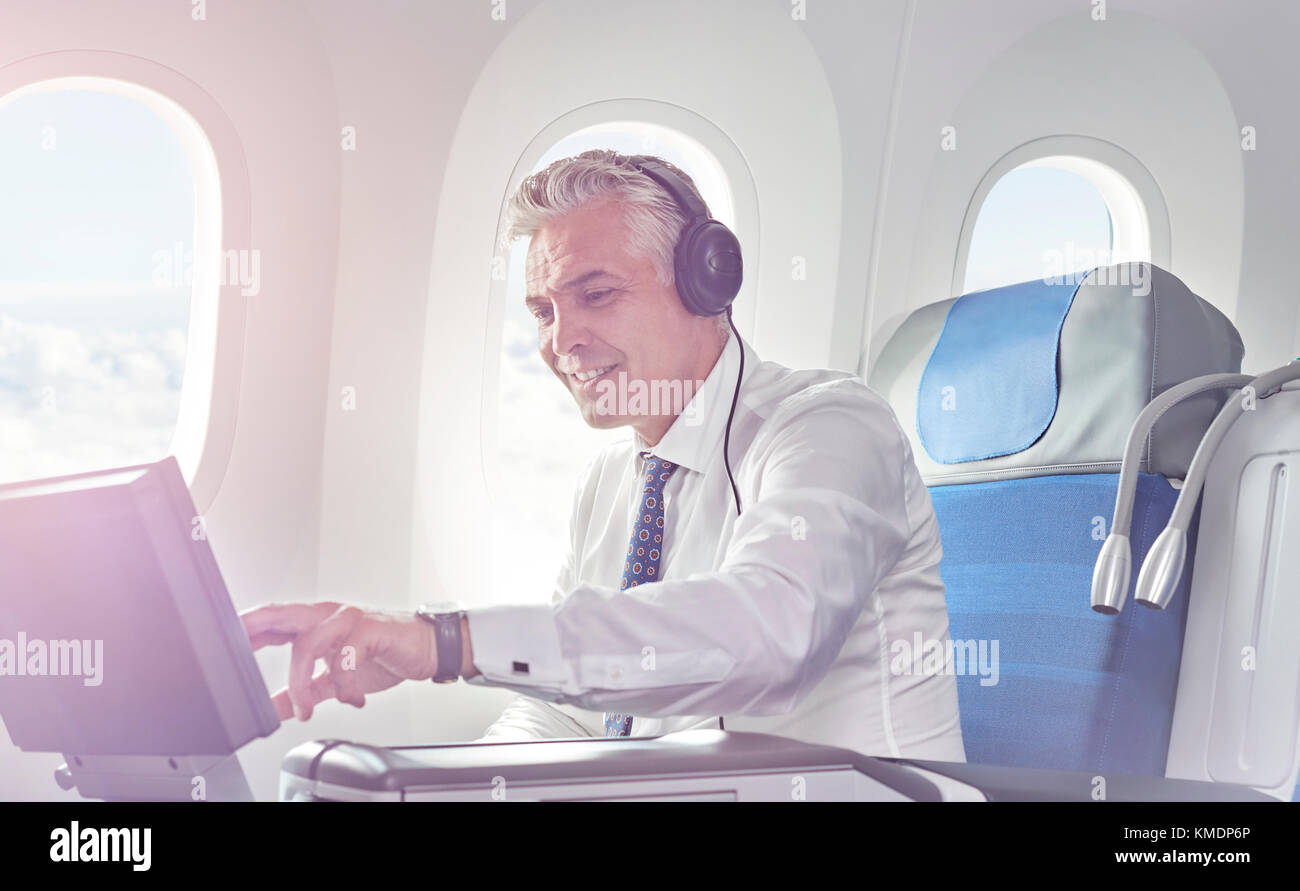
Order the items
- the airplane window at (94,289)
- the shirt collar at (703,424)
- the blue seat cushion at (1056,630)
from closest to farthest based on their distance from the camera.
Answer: the blue seat cushion at (1056,630) → the shirt collar at (703,424) → the airplane window at (94,289)

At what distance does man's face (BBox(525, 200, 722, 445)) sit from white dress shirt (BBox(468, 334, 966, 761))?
6 cm

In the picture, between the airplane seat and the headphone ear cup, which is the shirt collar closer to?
the headphone ear cup

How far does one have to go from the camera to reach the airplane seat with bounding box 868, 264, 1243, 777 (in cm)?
130

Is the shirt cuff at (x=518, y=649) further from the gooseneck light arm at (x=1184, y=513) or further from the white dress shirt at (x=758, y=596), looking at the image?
the gooseneck light arm at (x=1184, y=513)

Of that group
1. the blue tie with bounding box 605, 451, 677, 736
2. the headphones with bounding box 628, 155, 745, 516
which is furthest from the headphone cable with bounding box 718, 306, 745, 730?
the blue tie with bounding box 605, 451, 677, 736

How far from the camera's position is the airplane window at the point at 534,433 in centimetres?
236

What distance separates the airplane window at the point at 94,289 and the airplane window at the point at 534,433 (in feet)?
2.15

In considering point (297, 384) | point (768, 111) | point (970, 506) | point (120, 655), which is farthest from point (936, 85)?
point (120, 655)

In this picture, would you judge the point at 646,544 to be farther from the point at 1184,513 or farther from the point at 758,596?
the point at 1184,513

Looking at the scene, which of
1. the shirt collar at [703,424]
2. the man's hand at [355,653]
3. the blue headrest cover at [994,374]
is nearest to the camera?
the man's hand at [355,653]

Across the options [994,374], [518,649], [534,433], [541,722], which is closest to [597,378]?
[541,722]

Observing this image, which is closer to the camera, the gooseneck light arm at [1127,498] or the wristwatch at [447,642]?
the wristwatch at [447,642]

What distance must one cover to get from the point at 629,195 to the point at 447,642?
834 millimetres

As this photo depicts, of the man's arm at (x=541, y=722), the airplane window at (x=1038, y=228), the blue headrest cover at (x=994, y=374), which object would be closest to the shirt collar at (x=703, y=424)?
the man's arm at (x=541, y=722)
